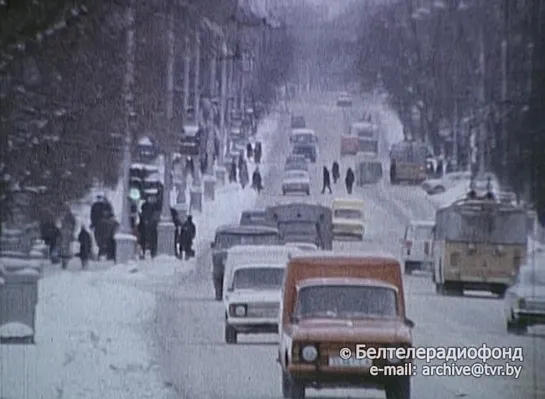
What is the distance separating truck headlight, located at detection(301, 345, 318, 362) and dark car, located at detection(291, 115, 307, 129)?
0.83 m

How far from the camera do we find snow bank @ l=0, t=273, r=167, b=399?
5.67 metres

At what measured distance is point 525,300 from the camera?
588 cm

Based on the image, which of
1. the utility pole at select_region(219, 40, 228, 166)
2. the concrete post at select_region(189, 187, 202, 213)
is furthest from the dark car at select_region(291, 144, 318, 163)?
the concrete post at select_region(189, 187, 202, 213)

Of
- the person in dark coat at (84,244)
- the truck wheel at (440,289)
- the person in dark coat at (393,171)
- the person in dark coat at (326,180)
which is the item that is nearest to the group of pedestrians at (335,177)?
the person in dark coat at (326,180)

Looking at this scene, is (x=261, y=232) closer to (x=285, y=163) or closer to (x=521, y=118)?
(x=285, y=163)

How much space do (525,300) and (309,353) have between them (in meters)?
0.80

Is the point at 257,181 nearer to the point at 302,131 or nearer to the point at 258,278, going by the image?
the point at 302,131

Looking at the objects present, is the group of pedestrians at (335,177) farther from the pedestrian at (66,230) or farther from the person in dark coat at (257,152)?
the pedestrian at (66,230)

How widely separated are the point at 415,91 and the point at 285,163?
1.71 ft

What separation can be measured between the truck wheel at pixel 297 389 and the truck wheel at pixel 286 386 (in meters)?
0.02

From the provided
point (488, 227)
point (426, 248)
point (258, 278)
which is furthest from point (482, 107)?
point (258, 278)

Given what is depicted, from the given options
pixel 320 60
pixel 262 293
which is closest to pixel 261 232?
pixel 262 293

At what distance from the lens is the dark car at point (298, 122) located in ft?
19.7

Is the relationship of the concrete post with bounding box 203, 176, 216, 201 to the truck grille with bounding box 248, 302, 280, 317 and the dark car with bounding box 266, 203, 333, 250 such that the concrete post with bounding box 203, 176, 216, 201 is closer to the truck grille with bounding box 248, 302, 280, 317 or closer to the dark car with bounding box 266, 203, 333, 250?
the dark car with bounding box 266, 203, 333, 250
